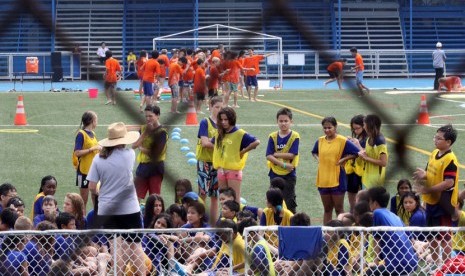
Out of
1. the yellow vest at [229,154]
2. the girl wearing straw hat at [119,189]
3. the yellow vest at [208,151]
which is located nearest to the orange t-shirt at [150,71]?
the yellow vest at [208,151]

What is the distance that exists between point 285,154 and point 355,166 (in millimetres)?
579

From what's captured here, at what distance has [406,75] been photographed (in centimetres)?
2277

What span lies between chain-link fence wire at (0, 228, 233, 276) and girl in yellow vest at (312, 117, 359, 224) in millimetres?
2600

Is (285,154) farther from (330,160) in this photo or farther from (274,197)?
(274,197)

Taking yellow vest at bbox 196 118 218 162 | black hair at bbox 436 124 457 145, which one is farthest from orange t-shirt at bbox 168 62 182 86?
black hair at bbox 436 124 457 145

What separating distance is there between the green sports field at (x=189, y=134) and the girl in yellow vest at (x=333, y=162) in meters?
0.44

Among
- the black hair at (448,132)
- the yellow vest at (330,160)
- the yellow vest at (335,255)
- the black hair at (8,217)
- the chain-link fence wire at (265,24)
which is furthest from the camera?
the yellow vest at (330,160)

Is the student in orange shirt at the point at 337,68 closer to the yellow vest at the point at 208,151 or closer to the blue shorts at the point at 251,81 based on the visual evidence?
the yellow vest at the point at 208,151

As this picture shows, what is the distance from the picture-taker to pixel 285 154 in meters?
8.07

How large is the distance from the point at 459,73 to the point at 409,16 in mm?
3101

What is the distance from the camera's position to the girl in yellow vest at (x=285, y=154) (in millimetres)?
8109

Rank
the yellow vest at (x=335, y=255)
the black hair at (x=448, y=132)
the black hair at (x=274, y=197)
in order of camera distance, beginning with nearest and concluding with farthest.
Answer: the yellow vest at (x=335, y=255)
the black hair at (x=448, y=132)
the black hair at (x=274, y=197)

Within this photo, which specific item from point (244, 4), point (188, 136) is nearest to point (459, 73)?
point (244, 4)

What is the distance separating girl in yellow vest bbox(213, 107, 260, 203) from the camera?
7.61 meters
